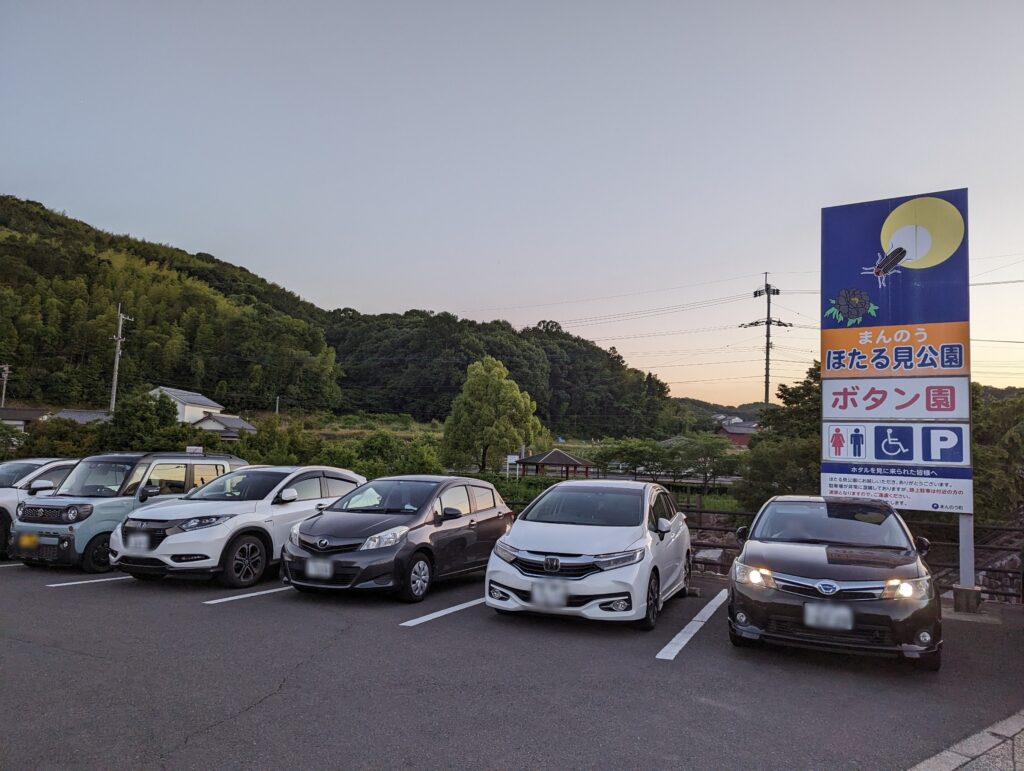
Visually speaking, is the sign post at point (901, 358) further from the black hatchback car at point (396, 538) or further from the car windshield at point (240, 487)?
the car windshield at point (240, 487)

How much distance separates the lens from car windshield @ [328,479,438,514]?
28.5ft

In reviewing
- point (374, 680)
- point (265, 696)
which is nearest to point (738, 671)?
point (374, 680)

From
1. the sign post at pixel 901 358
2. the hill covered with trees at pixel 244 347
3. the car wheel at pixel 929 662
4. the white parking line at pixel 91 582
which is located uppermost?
the hill covered with trees at pixel 244 347

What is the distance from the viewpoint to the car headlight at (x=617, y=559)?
22.1ft

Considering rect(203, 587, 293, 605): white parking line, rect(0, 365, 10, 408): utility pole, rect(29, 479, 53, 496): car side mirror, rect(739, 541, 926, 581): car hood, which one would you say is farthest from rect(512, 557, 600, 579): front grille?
rect(0, 365, 10, 408): utility pole

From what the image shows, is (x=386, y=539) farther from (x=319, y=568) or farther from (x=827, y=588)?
(x=827, y=588)

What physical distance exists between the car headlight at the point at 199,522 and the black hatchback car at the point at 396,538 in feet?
3.27

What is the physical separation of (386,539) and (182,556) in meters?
2.64

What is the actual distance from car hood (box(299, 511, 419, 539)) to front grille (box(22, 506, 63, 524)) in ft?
13.0

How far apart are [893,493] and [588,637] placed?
5.08m

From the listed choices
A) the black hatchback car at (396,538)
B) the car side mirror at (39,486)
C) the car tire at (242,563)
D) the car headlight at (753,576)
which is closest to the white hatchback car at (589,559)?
the car headlight at (753,576)

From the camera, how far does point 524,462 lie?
44.8 meters

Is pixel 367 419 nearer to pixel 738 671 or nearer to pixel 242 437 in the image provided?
pixel 242 437

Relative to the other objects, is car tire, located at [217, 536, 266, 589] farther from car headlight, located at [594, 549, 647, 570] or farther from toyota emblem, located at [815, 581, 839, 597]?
toyota emblem, located at [815, 581, 839, 597]
